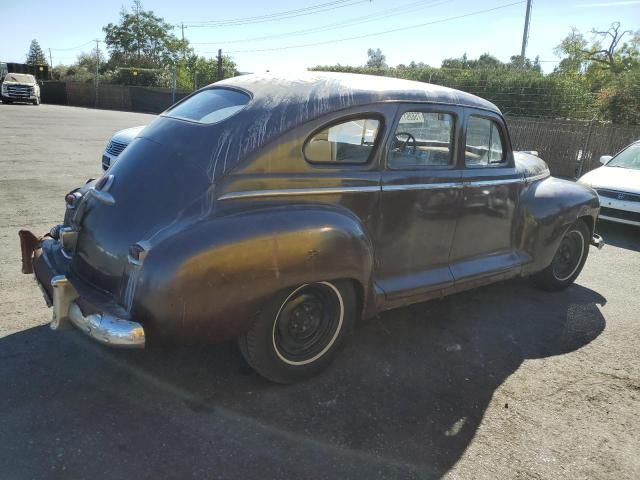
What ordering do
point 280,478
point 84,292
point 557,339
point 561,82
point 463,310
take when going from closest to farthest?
point 280,478 → point 84,292 → point 557,339 → point 463,310 → point 561,82

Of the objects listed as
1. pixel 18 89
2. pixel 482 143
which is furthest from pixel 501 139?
pixel 18 89

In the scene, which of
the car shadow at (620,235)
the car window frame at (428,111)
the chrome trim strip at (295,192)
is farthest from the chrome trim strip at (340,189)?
the car shadow at (620,235)

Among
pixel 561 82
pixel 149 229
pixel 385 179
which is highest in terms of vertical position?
pixel 561 82

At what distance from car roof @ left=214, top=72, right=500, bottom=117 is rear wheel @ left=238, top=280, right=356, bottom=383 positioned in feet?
3.66

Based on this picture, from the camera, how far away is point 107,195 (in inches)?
113

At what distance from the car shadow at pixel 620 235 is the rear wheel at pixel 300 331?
581 cm

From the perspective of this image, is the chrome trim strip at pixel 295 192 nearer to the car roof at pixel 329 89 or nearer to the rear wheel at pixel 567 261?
the car roof at pixel 329 89

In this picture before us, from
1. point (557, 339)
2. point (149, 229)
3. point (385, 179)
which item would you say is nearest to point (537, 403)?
point (557, 339)

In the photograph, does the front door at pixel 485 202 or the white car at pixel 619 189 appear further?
the white car at pixel 619 189

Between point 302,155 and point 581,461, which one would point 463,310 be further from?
point 302,155

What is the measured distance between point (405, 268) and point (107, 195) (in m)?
2.02

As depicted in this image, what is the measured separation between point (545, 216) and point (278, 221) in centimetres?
286

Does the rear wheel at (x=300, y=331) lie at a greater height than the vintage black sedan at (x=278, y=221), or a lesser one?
lesser

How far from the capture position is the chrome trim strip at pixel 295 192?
107 inches
